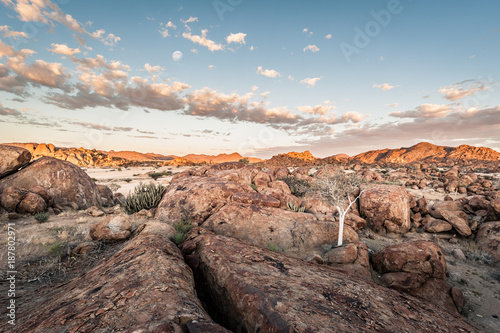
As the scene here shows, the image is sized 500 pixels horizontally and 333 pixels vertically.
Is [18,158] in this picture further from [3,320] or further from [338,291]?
[338,291]

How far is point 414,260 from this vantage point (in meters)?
6.21

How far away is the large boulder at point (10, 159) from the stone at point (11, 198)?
276cm

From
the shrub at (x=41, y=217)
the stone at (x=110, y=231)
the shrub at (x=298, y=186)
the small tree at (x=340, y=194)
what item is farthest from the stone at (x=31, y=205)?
the shrub at (x=298, y=186)

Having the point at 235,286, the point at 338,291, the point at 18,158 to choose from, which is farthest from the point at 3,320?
the point at 18,158

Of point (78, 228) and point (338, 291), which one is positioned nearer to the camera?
point (338, 291)

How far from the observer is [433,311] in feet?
11.9

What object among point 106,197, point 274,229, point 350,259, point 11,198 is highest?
point 11,198

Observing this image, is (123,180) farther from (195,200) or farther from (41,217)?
(195,200)

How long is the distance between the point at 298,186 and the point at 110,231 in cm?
1485

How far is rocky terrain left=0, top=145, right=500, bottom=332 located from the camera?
2.60m

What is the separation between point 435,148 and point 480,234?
136976 millimetres

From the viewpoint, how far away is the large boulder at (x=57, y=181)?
9945mm

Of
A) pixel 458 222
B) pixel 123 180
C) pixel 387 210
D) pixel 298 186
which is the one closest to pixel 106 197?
pixel 298 186

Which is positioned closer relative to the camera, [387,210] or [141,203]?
[141,203]
